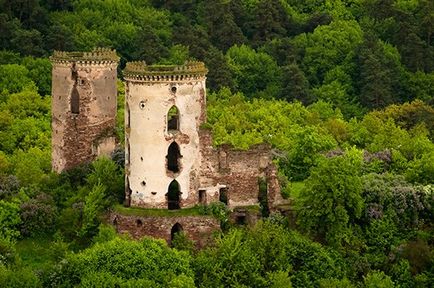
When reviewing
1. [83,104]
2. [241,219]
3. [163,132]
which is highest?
[83,104]

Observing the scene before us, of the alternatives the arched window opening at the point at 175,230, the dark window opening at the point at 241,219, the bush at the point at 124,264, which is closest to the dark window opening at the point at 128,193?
the arched window opening at the point at 175,230

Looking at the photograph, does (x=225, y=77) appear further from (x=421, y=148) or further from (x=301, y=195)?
(x=301, y=195)

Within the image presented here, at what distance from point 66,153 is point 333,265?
16.7 meters

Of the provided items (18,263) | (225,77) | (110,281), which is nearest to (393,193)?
(110,281)

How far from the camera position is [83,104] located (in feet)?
173

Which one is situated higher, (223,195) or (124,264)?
(223,195)

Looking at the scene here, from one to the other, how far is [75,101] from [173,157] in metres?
8.28

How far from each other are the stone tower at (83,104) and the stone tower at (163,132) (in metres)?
6.12

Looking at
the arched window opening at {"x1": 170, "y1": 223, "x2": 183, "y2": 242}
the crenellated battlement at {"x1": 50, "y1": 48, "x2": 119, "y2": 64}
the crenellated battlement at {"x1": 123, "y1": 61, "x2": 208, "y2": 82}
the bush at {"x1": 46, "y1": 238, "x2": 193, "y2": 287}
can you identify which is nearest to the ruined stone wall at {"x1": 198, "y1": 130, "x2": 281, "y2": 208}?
the arched window opening at {"x1": 170, "y1": 223, "x2": 183, "y2": 242}

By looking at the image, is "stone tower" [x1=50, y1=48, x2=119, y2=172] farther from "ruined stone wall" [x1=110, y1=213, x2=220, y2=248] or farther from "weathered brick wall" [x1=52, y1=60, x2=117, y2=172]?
"ruined stone wall" [x1=110, y1=213, x2=220, y2=248]

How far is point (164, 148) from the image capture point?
153ft

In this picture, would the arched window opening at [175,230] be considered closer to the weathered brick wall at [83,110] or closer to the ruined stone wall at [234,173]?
the ruined stone wall at [234,173]

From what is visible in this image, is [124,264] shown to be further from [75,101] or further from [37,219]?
[75,101]

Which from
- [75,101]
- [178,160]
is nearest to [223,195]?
[178,160]
